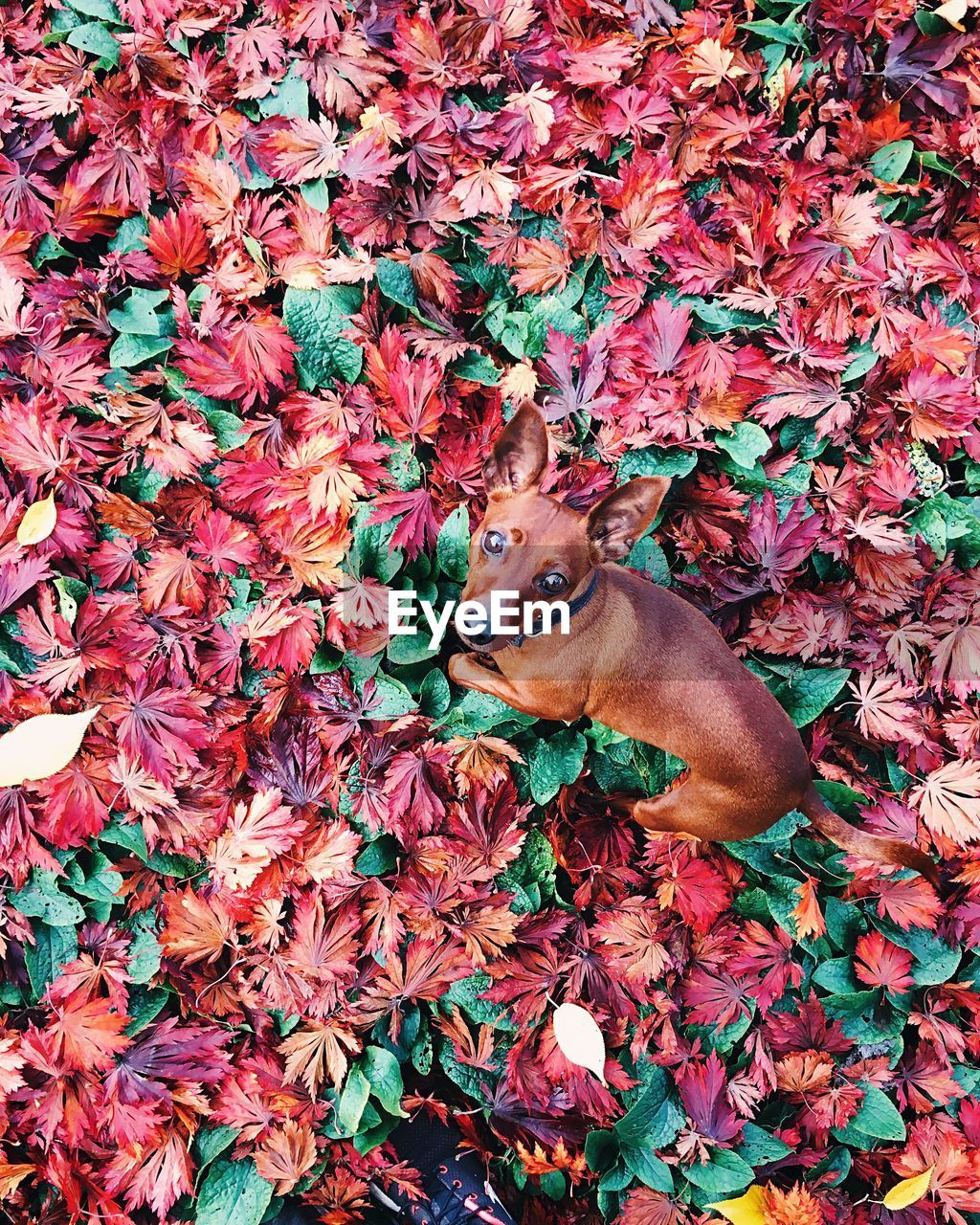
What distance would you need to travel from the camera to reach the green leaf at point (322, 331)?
1298 mm

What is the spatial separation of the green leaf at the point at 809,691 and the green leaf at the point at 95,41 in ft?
4.82

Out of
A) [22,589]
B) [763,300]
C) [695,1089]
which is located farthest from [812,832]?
[22,589]

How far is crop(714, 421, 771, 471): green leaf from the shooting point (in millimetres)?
1258

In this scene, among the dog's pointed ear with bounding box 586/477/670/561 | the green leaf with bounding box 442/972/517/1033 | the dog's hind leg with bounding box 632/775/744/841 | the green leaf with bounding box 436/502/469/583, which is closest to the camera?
the dog's pointed ear with bounding box 586/477/670/561

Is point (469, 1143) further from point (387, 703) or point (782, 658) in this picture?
point (782, 658)

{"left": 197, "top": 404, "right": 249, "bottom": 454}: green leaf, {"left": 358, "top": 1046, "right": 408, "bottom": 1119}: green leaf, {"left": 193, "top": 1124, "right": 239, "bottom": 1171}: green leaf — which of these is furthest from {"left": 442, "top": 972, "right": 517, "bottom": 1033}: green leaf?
{"left": 197, "top": 404, "right": 249, "bottom": 454}: green leaf

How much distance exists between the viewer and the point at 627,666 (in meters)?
1.05

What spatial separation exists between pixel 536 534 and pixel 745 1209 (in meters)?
1.03

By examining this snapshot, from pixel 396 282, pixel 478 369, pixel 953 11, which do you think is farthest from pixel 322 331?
pixel 953 11

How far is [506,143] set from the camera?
53.4 inches

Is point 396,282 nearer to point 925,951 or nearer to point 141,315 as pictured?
point 141,315

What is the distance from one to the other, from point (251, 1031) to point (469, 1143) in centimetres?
39

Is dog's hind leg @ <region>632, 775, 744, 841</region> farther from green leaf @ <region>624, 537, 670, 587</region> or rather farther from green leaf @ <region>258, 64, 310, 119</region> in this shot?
green leaf @ <region>258, 64, 310, 119</region>

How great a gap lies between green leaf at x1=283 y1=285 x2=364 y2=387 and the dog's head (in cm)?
43
